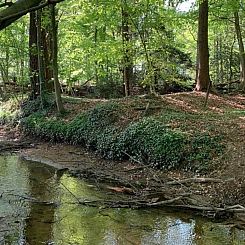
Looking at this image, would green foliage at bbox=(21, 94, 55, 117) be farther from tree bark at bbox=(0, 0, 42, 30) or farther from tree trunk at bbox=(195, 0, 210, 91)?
tree bark at bbox=(0, 0, 42, 30)

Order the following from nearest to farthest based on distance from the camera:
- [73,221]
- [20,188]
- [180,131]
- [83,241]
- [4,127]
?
[83,241]
[73,221]
[20,188]
[180,131]
[4,127]

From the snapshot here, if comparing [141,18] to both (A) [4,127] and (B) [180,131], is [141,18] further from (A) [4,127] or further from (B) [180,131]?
(A) [4,127]

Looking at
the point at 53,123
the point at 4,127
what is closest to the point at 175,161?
the point at 53,123

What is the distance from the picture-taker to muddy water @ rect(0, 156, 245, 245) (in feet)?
20.5

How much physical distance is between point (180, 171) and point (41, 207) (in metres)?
3.81

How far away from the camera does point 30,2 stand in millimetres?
3480

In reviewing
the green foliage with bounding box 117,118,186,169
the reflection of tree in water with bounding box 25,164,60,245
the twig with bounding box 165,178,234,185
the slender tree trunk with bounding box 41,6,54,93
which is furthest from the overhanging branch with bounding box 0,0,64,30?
the slender tree trunk with bounding box 41,6,54,93

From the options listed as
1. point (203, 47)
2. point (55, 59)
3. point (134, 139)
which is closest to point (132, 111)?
point (134, 139)

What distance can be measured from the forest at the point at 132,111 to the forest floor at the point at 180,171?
1.2 inches

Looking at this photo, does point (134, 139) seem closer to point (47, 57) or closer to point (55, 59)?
point (55, 59)

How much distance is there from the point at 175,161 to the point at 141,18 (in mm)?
8178

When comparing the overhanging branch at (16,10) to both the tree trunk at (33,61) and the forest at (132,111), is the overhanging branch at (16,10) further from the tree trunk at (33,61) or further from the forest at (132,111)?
the tree trunk at (33,61)

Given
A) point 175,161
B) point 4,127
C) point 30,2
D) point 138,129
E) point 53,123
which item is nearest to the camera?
point 30,2

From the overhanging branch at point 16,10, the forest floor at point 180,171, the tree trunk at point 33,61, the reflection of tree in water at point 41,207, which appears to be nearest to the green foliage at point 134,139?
the forest floor at point 180,171
